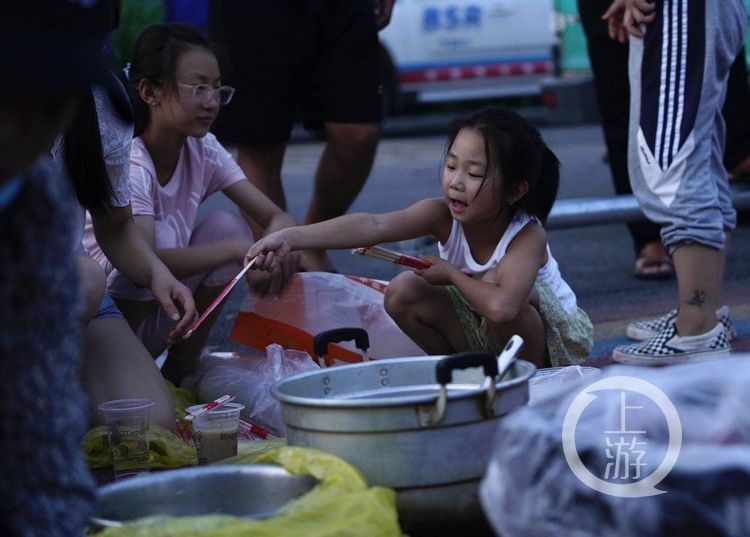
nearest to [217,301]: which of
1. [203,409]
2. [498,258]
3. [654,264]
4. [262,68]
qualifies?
[203,409]

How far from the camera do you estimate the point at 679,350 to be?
3441 mm

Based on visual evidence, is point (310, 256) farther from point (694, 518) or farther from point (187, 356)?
point (694, 518)

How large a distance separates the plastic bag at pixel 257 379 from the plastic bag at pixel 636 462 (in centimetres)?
129

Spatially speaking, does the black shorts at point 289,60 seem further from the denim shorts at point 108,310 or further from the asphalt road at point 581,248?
the denim shorts at point 108,310

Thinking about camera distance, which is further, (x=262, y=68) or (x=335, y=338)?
(x=262, y=68)

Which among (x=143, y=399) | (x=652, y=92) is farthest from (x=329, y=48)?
(x=143, y=399)

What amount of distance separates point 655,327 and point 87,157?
1.95 m

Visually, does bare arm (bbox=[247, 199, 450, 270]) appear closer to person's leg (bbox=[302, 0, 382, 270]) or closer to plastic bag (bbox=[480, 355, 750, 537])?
person's leg (bbox=[302, 0, 382, 270])

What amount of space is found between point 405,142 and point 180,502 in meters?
9.96

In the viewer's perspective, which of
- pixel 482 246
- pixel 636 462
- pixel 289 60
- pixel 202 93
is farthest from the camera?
pixel 289 60

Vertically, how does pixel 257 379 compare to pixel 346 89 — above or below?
below

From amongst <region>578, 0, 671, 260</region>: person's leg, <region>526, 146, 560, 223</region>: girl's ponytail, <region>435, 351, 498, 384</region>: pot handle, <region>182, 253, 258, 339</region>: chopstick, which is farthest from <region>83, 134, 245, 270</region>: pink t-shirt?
<region>578, 0, 671, 260</region>: person's leg

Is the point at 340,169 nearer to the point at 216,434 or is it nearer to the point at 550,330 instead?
the point at 550,330

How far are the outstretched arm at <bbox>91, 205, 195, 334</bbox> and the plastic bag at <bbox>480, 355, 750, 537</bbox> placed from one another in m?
1.34
